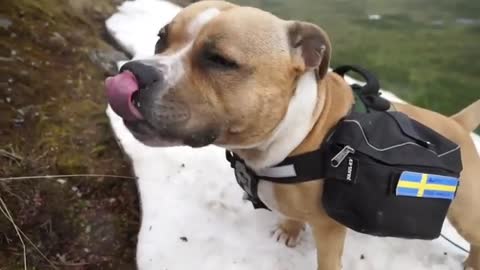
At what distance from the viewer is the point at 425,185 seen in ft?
7.97

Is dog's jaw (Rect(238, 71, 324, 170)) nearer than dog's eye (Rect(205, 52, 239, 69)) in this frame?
No

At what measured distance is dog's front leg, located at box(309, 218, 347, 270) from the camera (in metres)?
2.58

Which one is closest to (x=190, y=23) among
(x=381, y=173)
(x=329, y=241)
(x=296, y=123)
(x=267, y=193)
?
(x=296, y=123)

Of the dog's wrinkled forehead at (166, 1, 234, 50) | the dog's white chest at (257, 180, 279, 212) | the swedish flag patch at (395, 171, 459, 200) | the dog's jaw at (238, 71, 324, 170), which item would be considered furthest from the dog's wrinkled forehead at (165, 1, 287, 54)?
the swedish flag patch at (395, 171, 459, 200)

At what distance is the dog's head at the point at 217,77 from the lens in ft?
6.59

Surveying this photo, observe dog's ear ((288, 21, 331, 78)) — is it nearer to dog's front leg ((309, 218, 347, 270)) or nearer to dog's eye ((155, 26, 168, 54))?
dog's eye ((155, 26, 168, 54))

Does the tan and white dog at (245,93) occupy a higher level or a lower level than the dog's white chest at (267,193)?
higher

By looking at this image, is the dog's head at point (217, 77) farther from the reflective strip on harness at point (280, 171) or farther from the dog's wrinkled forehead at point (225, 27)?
the reflective strip on harness at point (280, 171)

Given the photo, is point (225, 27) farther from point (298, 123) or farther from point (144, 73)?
point (298, 123)

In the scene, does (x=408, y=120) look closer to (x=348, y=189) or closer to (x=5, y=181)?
(x=348, y=189)

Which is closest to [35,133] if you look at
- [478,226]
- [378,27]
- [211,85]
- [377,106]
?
[211,85]

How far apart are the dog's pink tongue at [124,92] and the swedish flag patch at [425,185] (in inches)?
47.2

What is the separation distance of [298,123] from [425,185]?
65 centimetres

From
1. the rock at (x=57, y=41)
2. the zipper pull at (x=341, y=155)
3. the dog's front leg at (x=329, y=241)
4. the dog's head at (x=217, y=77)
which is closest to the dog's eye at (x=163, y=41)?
the dog's head at (x=217, y=77)
